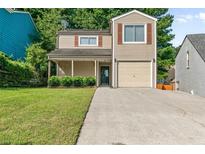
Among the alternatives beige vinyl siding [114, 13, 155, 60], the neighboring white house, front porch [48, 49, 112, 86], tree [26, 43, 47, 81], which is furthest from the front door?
the neighboring white house

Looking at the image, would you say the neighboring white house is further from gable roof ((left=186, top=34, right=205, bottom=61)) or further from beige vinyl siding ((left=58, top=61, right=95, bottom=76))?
beige vinyl siding ((left=58, top=61, right=95, bottom=76))

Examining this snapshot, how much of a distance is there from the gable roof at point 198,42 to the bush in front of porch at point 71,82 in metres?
7.25

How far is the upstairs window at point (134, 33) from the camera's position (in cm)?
2406

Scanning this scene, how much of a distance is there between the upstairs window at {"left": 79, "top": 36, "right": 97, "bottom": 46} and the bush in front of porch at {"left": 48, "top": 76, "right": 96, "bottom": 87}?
14.2ft

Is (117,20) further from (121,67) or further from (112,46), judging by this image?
(121,67)

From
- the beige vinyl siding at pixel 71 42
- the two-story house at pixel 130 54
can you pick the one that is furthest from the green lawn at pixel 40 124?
the beige vinyl siding at pixel 71 42

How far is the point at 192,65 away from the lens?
18.6 m

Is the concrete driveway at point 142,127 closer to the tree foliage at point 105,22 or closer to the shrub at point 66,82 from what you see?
the shrub at point 66,82

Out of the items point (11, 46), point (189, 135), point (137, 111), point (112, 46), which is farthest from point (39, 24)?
point (189, 135)

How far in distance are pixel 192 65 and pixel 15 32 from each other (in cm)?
1494

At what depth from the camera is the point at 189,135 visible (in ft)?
21.7

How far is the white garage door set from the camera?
944 inches

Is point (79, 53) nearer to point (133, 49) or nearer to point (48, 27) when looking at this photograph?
point (133, 49)
